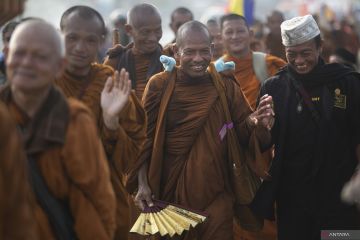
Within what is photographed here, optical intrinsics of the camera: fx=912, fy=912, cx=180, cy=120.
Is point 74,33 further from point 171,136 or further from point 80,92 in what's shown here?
point 171,136

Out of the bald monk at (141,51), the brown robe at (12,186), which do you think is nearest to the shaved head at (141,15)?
the bald monk at (141,51)

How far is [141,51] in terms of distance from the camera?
7.83 metres

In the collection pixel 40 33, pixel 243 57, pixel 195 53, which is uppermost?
pixel 40 33

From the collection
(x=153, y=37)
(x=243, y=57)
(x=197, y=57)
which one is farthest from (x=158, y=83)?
(x=243, y=57)

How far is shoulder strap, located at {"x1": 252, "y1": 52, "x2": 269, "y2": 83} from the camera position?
8.44 metres

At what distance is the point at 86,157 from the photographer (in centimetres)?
431

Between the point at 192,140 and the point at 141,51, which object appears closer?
the point at 192,140

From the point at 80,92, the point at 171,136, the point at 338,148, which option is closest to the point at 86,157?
the point at 80,92

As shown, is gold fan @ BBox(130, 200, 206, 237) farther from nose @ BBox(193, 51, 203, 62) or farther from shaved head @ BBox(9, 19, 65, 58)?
shaved head @ BBox(9, 19, 65, 58)

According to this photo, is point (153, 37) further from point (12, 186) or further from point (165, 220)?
point (12, 186)

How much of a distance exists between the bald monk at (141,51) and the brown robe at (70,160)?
315 centimetres

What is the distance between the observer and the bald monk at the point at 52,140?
4281mm

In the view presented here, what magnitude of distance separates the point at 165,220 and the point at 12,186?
2680 mm

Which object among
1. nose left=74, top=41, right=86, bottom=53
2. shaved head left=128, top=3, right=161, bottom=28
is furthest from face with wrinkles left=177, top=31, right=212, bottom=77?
shaved head left=128, top=3, right=161, bottom=28
